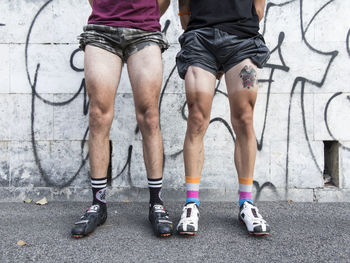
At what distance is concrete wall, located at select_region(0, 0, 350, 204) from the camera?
308 cm

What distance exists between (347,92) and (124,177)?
238 cm

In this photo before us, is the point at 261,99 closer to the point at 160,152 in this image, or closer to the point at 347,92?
the point at 347,92

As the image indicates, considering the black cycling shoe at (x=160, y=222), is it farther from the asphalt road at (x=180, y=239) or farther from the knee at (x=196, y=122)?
the knee at (x=196, y=122)

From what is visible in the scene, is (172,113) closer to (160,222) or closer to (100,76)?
(100,76)

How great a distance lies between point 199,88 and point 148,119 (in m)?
0.42

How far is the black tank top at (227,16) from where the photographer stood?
2.16 metres

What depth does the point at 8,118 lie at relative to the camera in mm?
3146

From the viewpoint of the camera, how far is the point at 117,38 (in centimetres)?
217

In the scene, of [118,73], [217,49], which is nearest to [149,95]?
[118,73]

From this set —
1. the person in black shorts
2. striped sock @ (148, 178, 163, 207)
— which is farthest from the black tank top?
striped sock @ (148, 178, 163, 207)

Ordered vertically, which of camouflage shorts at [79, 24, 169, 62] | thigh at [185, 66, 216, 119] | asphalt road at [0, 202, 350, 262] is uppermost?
camouflage shorts at [79, 24, 169, 62]

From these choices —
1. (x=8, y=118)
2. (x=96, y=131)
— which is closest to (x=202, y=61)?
(x=96, y=131)

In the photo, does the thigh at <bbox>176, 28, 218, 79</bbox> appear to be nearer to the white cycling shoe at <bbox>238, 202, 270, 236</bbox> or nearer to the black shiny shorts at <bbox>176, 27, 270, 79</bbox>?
the black shiny shorts at <bbox>176, 27, 270, 79</bbox>

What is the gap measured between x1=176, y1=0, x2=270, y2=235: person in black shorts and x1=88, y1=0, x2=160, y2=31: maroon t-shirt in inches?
12.5
